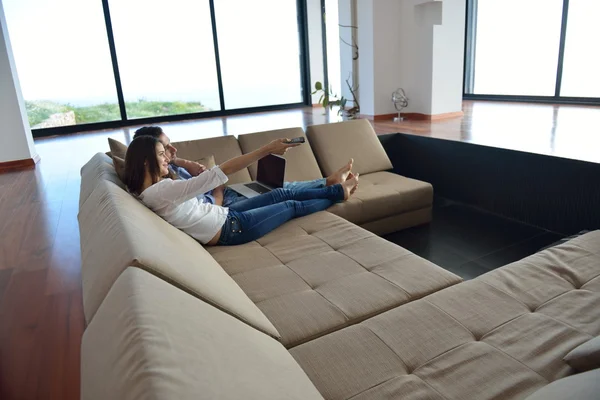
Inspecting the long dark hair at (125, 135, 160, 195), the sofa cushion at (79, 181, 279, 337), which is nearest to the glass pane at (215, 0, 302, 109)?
the long dark hair at (125, 135, 160, 195)

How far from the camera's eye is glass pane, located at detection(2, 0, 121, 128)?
23.1 ft

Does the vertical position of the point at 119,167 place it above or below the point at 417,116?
above

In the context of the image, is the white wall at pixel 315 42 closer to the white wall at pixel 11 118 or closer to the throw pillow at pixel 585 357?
the white wall at pixel 11 118

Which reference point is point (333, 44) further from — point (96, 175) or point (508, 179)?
point (96, 175)

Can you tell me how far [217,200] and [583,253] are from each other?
1.91 m

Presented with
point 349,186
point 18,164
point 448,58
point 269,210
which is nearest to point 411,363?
point 269,210

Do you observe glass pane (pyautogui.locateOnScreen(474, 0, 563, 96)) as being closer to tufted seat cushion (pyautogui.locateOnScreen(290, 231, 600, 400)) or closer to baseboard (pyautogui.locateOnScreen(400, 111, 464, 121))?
baseboard (pyautogui.locateOnScreen(400, 111, 464, 121))

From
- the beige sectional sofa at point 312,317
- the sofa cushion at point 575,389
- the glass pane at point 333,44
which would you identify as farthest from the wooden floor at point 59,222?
the glass pane at point 333,44

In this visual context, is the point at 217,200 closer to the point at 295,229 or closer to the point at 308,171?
the point at 295,229

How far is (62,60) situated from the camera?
7.36 metres

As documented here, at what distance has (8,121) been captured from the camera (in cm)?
538

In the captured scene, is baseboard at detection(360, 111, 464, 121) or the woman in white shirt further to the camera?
baseboard at detection(360, 111, 464, 121)

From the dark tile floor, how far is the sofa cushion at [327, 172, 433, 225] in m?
0.22

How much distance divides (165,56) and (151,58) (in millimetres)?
287
